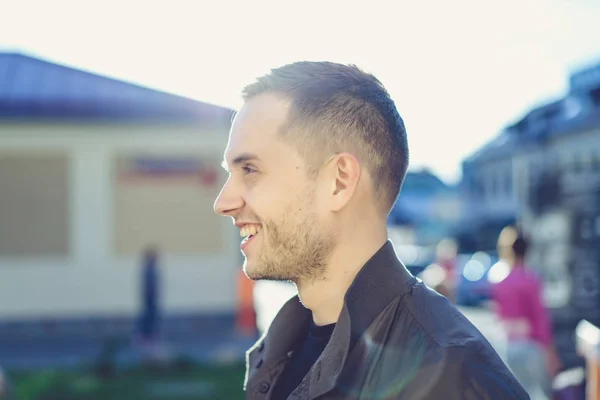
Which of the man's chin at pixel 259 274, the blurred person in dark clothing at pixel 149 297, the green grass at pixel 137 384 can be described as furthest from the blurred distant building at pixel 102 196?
the man's chin at pixel 259 274

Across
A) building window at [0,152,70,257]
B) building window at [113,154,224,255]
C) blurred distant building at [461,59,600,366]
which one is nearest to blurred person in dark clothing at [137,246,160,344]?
building window at [113,154,224,255]

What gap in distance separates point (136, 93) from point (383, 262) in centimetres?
1432

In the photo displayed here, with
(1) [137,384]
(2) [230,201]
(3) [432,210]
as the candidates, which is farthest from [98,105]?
(3) [432,210]

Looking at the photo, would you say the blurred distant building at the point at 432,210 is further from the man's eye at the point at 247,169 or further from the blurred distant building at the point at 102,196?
the man's eye at the point at 247,169

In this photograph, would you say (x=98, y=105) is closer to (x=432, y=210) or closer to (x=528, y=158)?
(x=528, y=158)

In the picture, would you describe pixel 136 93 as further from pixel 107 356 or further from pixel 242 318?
pixel 107 356

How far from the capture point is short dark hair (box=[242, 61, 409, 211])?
1930 millimetres

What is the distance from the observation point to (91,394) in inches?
375

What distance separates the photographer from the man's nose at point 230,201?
2.00m

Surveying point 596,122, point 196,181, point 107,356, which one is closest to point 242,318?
point 196,181

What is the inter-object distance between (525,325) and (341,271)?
472cm

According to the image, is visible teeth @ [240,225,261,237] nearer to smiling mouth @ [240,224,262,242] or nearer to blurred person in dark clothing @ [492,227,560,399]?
smiling mouth @ [240,224,262,242]

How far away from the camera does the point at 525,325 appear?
626 cm

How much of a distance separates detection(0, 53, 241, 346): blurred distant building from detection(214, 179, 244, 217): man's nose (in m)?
13.1
